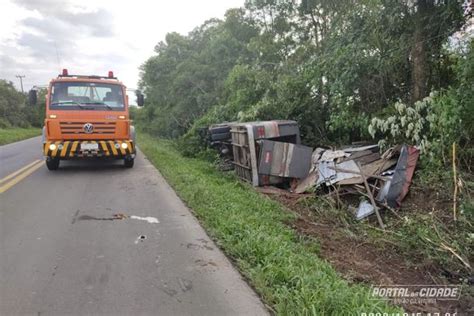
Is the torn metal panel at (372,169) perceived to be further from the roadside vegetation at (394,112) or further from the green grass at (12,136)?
the green grass at (12,136)

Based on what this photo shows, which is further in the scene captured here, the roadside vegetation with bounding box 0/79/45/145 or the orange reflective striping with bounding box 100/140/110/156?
the roadside vegetation with bounding box 0/79/45/145

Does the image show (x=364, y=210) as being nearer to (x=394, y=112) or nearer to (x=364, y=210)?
(x=364, y=210)

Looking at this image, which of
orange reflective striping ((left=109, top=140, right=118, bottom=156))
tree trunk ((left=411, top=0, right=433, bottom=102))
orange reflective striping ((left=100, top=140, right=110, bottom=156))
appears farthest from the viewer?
orange reflective striping ((left=109, top=140, right=118, bottom=156))

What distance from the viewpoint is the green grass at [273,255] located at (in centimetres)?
309

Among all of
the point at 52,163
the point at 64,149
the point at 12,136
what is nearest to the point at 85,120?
the point at 64,149

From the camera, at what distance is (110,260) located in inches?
165

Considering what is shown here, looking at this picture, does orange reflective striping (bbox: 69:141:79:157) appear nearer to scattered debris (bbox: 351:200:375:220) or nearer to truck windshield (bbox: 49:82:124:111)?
truck windshield (bbox: 49:82:124:111)

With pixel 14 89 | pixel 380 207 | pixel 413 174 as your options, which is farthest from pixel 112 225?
pixel 14 89

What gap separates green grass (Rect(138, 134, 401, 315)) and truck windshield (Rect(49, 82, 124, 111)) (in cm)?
356

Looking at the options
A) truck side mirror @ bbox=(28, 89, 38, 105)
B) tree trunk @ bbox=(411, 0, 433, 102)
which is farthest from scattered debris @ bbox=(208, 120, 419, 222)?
truck side mirror @ bbox=(28, 89, 38, 105)

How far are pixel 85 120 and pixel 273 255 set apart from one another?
7265 mm

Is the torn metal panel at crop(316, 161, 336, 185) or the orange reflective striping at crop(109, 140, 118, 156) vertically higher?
the orange reflective striping at crop(109, 140, 118, 156)

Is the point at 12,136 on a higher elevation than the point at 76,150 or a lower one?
higher

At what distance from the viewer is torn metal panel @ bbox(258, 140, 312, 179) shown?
9.16 metres
